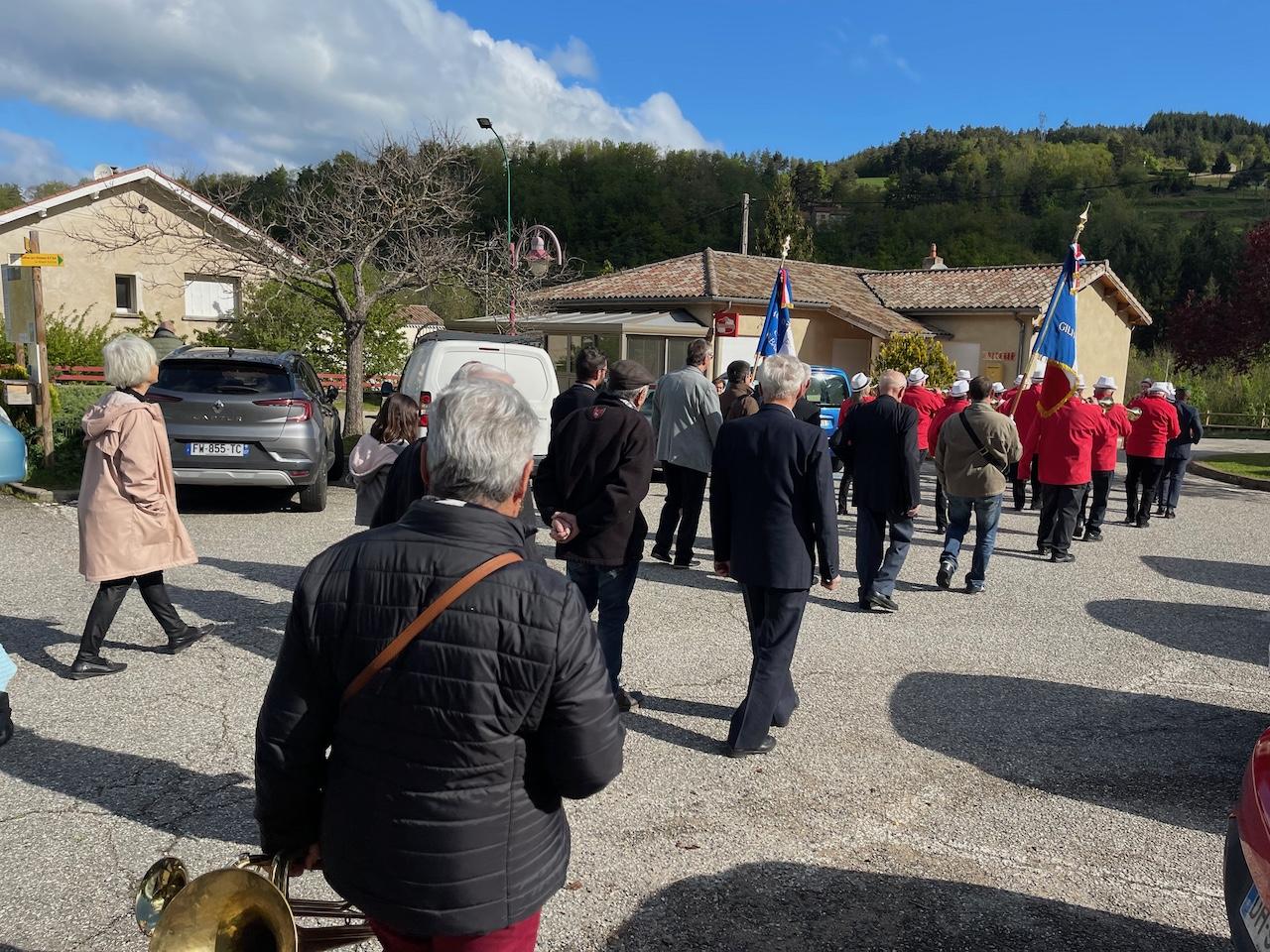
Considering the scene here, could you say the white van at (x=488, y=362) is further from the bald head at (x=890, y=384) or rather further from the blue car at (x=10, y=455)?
the blue car at (x=10, y=455)

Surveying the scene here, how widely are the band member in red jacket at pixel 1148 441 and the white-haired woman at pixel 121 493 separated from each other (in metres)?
10.7

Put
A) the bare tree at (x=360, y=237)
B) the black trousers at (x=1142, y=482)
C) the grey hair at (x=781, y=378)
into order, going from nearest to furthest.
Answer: the grey hair at (x=781, y=378), the black trousers at (x=1142, y=482), the bare tree at (x=360, y=237)

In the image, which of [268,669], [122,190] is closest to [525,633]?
[268,669]

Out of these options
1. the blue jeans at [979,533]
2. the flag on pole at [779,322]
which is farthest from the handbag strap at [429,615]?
the flag on pole at [779,322]

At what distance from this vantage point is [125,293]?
26.6 meters

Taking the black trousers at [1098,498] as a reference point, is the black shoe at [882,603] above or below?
below

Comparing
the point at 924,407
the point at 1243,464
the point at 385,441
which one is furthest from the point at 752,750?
the point at 1243,464

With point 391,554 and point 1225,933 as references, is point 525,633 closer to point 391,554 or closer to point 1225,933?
point 391,554

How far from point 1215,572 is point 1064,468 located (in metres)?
1.73

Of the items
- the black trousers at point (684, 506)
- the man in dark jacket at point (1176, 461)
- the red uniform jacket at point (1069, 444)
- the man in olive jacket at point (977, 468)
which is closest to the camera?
the man in olive jacket at point (977, 468)

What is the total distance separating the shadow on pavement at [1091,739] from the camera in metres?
4.20

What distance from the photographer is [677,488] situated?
8.47m

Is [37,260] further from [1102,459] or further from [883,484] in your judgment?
[1102,459]

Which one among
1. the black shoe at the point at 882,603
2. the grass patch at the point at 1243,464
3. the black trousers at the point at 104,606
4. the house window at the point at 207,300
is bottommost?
the black shoe at the point at 882,603
